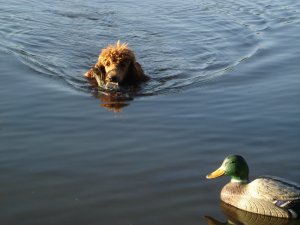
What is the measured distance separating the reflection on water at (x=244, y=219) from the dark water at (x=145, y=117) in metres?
0.03

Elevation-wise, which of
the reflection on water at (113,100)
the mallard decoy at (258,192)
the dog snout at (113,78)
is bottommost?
the mallard decoy at (258,192)

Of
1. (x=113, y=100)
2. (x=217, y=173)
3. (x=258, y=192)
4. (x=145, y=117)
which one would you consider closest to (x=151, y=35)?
(x=113, y=100)

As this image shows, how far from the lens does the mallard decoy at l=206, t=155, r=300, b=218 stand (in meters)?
6.82

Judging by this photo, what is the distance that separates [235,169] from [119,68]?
5.83 m

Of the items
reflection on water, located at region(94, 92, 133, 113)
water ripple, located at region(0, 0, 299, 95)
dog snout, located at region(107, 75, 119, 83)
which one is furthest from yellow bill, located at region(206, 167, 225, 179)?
dog snout, located at region(107, 75, 119, 83)

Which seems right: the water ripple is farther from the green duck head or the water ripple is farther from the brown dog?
the green duck head

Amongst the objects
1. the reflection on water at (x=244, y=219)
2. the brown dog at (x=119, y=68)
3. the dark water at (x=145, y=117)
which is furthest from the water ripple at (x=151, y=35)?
the reflection on water at (x=244, y=219)

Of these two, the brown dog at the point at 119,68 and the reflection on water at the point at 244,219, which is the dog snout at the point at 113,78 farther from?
the reflection on water at the point at 244,219

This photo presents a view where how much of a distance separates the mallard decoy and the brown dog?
217 inches

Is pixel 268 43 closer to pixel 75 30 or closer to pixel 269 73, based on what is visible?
pixel 269 73

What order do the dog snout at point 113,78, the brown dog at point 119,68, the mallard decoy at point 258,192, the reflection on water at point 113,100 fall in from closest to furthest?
the mallard decoy at point 258,192 < the reflection on water at point 113,100 < the dog snout at point 113,78 < the brown dog at point 119,68

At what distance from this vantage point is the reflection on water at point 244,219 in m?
6.91

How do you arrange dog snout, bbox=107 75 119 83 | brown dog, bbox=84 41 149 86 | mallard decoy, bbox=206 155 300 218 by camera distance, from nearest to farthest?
mallard decoy, bbox=206 155 300 218 < dog snout, bbox=107 75 119 83 < brown dog, bbox=84 41 149 86

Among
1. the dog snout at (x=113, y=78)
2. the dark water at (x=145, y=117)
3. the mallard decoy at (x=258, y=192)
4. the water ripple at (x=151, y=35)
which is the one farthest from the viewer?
the water ripple at (x=151, y=35)
